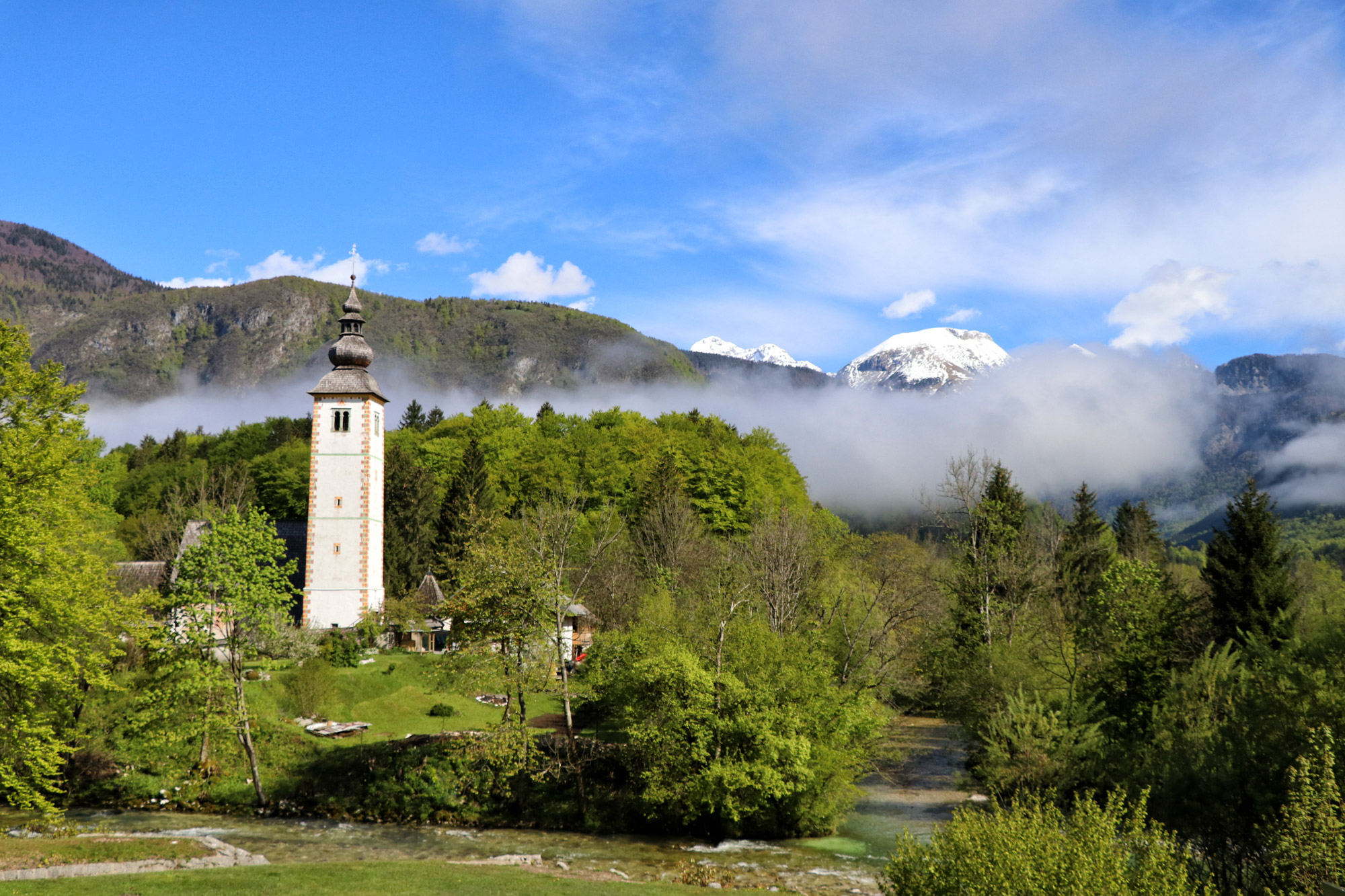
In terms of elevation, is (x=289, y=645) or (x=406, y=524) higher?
(x=406, y=524)

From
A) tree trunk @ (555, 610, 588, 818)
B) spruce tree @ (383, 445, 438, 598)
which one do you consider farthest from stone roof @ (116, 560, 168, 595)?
tree trunk @ (555, 610, 588, 818)

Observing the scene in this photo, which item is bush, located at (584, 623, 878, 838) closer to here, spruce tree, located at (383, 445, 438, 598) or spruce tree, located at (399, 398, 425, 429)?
spruce tree, located at (383, 445, 438, 598)

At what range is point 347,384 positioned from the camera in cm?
5916

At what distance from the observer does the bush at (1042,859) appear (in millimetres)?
12117

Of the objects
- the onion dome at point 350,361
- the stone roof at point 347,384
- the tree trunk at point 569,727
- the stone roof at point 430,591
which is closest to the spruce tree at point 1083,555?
the tree trunk at point 569,727

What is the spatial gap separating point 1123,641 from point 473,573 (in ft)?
75.8

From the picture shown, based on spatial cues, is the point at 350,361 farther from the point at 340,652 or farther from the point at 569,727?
the point at 569,727

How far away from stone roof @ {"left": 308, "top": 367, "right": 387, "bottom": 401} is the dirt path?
38729mm

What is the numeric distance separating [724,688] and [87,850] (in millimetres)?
17911

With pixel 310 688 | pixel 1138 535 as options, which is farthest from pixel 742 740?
pixel 1138 535

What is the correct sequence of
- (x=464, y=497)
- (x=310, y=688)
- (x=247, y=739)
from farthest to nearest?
(x=464, y=497), (x=310, y=688), (x=247, y=739)

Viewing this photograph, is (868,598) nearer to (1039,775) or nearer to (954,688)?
(954,688)

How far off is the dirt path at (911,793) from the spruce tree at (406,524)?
38.7 metres

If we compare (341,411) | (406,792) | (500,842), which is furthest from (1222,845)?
(341,411)
